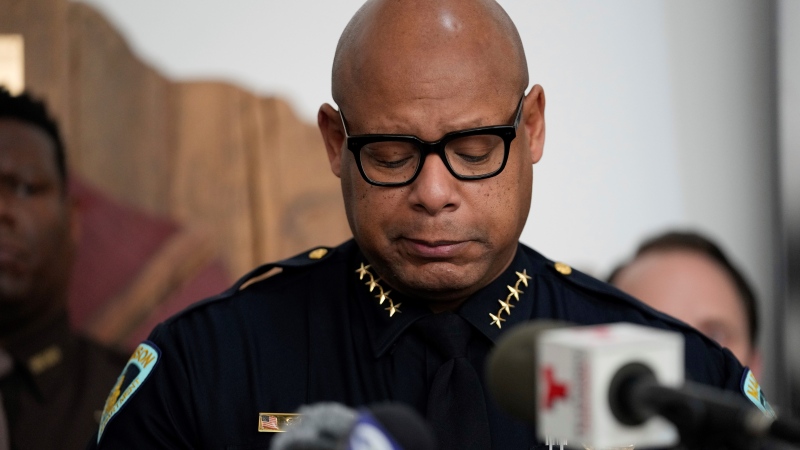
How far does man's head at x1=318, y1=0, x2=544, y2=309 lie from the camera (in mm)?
1535

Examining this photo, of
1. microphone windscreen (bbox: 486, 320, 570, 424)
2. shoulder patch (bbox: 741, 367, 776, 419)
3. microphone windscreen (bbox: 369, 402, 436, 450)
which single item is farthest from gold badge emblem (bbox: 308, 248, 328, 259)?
microphone windscreen (bbox: 369, 402, 436, 450)

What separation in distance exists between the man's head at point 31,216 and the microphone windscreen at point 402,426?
74.8 inches

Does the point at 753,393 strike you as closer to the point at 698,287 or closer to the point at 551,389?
the point at 551,389

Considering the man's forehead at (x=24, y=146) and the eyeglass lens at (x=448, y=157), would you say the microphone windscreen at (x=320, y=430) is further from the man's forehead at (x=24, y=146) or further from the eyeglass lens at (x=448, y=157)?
the man's forehead at (x=24, y=146)

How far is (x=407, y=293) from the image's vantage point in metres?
1.70

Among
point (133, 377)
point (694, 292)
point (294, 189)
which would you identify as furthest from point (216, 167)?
point (694, 292)

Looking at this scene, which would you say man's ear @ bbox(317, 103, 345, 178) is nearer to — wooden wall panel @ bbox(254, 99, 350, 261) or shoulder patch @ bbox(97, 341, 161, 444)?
shoulder patch @ bbox(97, 341, 161, 444)

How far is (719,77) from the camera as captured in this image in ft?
10.5

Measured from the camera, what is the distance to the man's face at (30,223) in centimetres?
246

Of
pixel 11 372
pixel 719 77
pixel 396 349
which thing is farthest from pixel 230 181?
pixel 719 77

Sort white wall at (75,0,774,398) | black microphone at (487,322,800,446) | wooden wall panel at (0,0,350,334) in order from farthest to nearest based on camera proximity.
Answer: white wall at (75,0,774,398) → wooden wall panel at (0,0,350,334) → black microphone at (487,322,800,446)

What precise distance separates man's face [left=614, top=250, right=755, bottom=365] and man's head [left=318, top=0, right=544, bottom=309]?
1.22 metres

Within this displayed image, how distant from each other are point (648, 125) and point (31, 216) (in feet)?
6.42

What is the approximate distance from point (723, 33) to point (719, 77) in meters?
0.15
